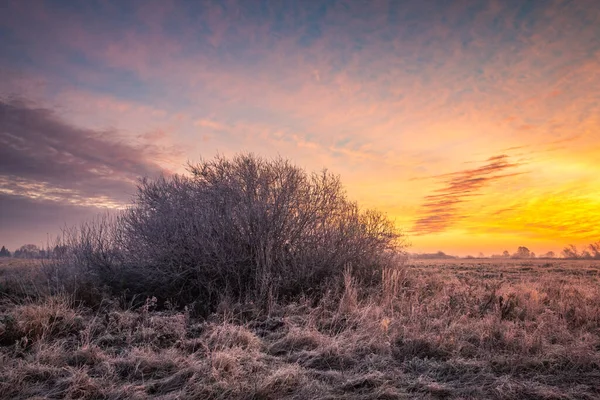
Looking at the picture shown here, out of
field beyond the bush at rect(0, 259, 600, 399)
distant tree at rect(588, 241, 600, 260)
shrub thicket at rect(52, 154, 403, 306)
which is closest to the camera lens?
field beyond the bush at rect(0, 259, 600, 399)

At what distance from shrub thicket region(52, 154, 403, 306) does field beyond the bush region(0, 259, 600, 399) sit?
1604 mm

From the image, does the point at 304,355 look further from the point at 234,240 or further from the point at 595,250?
the point at 595,250

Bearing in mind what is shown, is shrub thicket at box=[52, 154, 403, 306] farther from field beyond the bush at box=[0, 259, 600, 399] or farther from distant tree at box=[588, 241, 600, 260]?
distant tree at box=[588, 241, 600, 260]

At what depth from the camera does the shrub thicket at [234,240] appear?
962 cm

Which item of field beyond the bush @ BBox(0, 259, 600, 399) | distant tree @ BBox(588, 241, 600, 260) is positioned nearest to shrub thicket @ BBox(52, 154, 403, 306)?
field beyond the bush @ BBox(0, 259, 600, 399)

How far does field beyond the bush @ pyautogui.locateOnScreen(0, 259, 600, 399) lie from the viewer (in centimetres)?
434

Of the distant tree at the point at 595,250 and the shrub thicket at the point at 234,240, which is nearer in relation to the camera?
the shrub thicket at the point at 234,240

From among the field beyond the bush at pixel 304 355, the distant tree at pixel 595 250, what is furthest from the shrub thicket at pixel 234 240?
the distant tree at pixel 595 250

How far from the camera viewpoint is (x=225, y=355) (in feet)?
15.7

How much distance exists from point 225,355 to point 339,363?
5.37ft

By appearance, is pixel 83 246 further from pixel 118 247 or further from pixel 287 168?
pixel 287 168

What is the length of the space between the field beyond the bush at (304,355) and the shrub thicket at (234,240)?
1604mm

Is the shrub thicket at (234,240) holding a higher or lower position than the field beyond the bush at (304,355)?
higher

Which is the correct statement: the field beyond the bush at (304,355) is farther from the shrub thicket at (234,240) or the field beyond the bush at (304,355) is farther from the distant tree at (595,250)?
the distant tree at (595,250)
